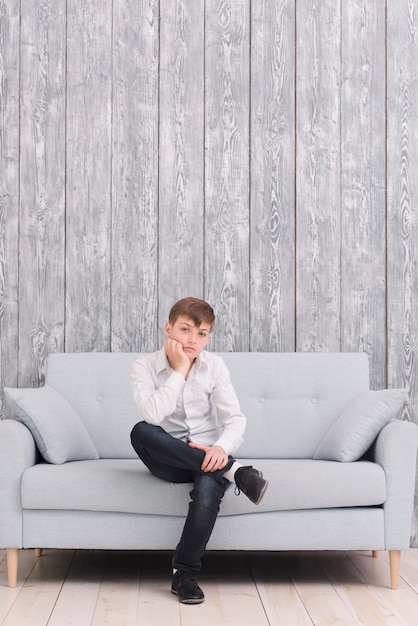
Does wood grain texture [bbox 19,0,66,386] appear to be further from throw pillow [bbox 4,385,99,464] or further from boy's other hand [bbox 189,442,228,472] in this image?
boy's other hand [bbox 189,442,228,472]

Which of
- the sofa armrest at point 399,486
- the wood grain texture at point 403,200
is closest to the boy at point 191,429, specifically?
the sofa armrest at point 399,486

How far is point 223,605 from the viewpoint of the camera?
8.36 ft

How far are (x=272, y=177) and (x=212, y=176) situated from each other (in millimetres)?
260

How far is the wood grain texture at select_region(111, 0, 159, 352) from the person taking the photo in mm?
3582

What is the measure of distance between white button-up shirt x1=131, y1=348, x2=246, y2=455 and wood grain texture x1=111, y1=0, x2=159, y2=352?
66cm

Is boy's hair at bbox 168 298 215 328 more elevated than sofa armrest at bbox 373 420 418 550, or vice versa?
boy's hair at bbox 168 298 215 328

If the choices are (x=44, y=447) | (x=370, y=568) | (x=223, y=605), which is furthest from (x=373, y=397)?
(x=44, y=447)

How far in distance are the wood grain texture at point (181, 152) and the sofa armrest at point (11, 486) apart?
1.03 metres

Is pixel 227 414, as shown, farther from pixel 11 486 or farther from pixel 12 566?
pixel 12 566

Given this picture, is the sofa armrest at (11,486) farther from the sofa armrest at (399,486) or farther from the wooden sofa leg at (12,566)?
the sofa armrest at (399,486)

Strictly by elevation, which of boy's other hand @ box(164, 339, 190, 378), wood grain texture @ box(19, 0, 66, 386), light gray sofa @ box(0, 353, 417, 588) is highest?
wood grain texture @ box(19, 0, 66, 386)

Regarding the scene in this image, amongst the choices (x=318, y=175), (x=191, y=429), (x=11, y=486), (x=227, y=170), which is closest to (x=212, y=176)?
(x=227, y=170)

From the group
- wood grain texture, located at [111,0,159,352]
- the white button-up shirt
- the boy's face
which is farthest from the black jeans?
wood grain texture, located at [111,0,159,352]

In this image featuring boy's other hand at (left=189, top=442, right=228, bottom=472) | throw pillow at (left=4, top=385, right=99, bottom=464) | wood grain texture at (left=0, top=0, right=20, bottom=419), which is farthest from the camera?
wood grain texture at (left=0, top=0, right=20, bottom=419)
